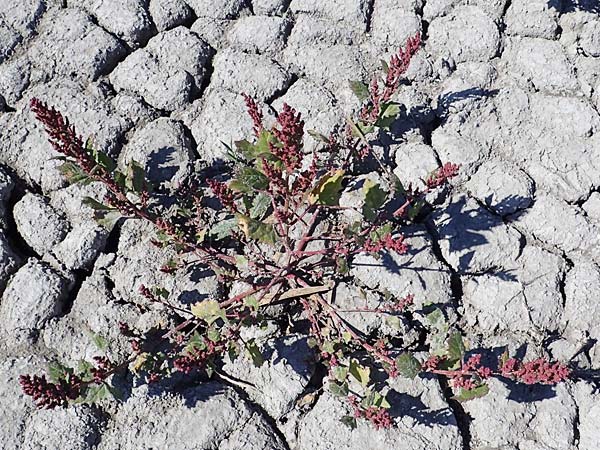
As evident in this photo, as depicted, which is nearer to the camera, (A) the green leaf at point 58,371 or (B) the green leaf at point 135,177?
(A) the green leaf at point 58,371

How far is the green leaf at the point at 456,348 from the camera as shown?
2.63 metres

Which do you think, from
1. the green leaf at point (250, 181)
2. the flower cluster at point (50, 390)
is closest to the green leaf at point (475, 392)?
the green leaf at point (250, 181)

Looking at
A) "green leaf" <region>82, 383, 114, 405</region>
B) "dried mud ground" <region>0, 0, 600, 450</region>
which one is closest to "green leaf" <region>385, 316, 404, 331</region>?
"dried mud ground" <region>0, 0, 600, 450</region>

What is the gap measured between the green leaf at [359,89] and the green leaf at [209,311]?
118 cm

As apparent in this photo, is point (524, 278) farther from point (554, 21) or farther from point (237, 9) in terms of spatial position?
point (237, 9)

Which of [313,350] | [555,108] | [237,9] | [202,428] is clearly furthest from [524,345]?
[237,9]

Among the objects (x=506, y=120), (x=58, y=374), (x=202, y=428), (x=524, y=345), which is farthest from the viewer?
(x=506, y=120)

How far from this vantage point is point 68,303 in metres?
2.97

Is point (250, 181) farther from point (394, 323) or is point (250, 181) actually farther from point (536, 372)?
point (536, 372)

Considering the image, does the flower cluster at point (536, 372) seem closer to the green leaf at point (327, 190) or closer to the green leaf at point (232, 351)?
the green leaf at point (327, 190)

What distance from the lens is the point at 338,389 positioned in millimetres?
2639

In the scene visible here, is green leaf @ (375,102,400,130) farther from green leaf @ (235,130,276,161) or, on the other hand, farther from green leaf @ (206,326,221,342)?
green leaf @ (206,326,221,342)

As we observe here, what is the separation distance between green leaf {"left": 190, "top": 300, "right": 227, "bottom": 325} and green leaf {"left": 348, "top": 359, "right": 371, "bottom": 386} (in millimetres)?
553

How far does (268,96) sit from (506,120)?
1206 mm
